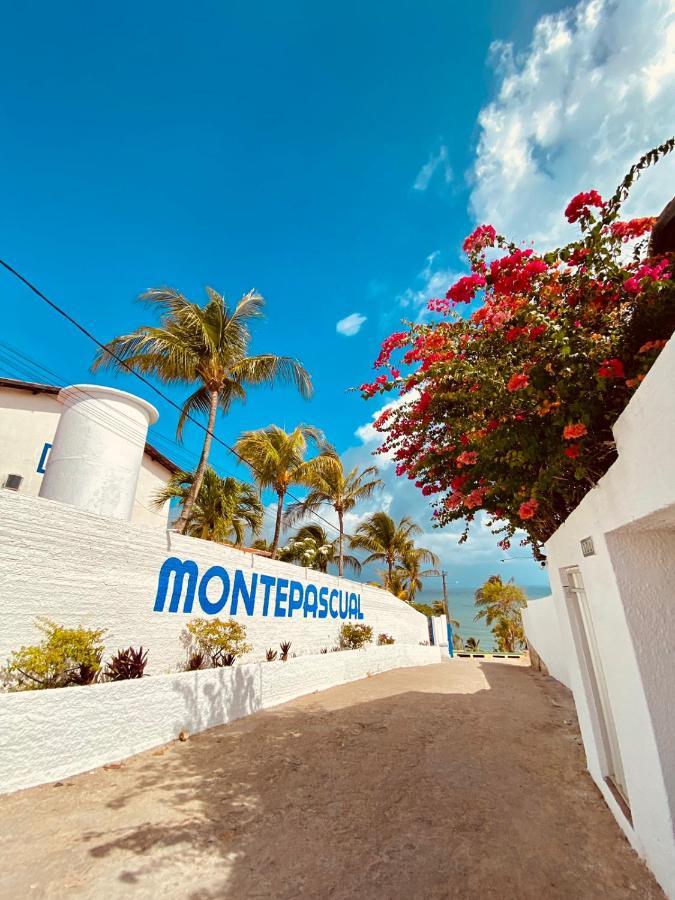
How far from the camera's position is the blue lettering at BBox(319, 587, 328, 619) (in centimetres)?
1131

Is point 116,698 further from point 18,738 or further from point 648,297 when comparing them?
point 648,297

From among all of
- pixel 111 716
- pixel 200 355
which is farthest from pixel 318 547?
pixel 111 716

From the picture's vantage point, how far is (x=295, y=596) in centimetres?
1009

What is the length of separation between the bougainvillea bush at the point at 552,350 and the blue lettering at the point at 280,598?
647 cm

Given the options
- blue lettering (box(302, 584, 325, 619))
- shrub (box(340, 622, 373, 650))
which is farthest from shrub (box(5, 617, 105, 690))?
shrub (box(340, 622, 373, 650))

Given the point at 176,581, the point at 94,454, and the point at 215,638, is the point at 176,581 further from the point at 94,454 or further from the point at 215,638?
the point at 94,454

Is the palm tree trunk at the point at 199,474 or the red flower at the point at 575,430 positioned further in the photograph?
the palm tree trunk at the point at 199,474

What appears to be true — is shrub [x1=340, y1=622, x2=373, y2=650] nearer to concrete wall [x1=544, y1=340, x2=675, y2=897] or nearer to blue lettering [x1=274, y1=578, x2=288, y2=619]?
blue lettering [x1=274, y1=578, x2=288, y2=619]

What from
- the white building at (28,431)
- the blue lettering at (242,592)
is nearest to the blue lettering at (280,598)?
the blue lettering at (242,592)

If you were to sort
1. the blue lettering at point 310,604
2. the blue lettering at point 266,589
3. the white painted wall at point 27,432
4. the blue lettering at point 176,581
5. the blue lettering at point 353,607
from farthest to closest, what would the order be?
the blue lettering at point 353,607, the white painted wall at point 27,432, the blue lettering at point 310,604, the blue lettering at point 266,589, the blue lettering at point 176,581

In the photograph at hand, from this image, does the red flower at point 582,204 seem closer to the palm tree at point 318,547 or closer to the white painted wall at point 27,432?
the white painted wall at point 27,432

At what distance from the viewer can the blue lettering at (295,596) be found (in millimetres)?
9789

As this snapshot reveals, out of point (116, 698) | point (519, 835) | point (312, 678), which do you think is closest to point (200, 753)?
point (116, 698)

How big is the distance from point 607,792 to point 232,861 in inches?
139
